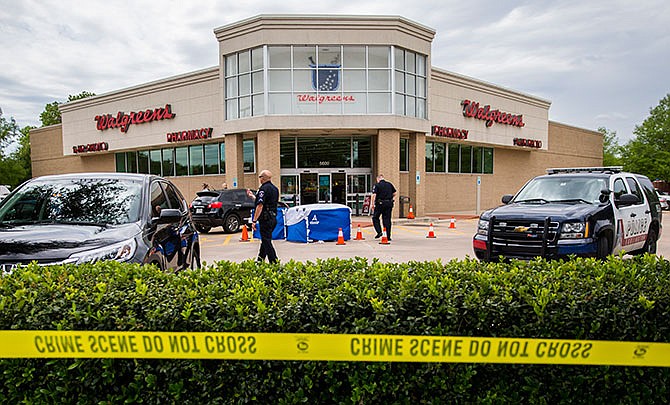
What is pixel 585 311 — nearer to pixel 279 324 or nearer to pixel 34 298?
pixel 279 324

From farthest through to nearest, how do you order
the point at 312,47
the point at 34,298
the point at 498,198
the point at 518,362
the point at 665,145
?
the point at 665,145
the point at 498,198
the point at 312,47
the point at 34,298
the point at 518,362

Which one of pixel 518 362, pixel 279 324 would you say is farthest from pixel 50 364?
pixel 518 362

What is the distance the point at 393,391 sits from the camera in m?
2.83

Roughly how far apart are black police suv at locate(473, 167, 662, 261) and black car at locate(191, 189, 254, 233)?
10870mm

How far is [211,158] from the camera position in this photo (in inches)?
1161

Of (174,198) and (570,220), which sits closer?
(174,198)

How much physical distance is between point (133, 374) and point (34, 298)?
2.60 ft

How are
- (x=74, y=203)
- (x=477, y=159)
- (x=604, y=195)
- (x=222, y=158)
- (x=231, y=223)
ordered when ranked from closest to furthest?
(x=74, y=203)
(x=604, y=195)
(x=231, y=223)
(x=222, y=158)
(x=477, y=159)

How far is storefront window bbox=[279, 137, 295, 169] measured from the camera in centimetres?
2609

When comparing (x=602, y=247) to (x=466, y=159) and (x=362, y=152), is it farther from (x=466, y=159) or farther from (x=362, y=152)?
(x=466, y=159)

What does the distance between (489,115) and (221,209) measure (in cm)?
2039

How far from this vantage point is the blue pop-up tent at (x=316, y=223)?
14.6 meters

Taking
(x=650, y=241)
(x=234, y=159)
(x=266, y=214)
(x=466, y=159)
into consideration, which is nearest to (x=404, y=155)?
(x=466, y=159)

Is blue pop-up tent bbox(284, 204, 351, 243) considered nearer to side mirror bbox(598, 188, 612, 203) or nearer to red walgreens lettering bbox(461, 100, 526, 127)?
side mirror bbox(598, 188, 612, 203)
